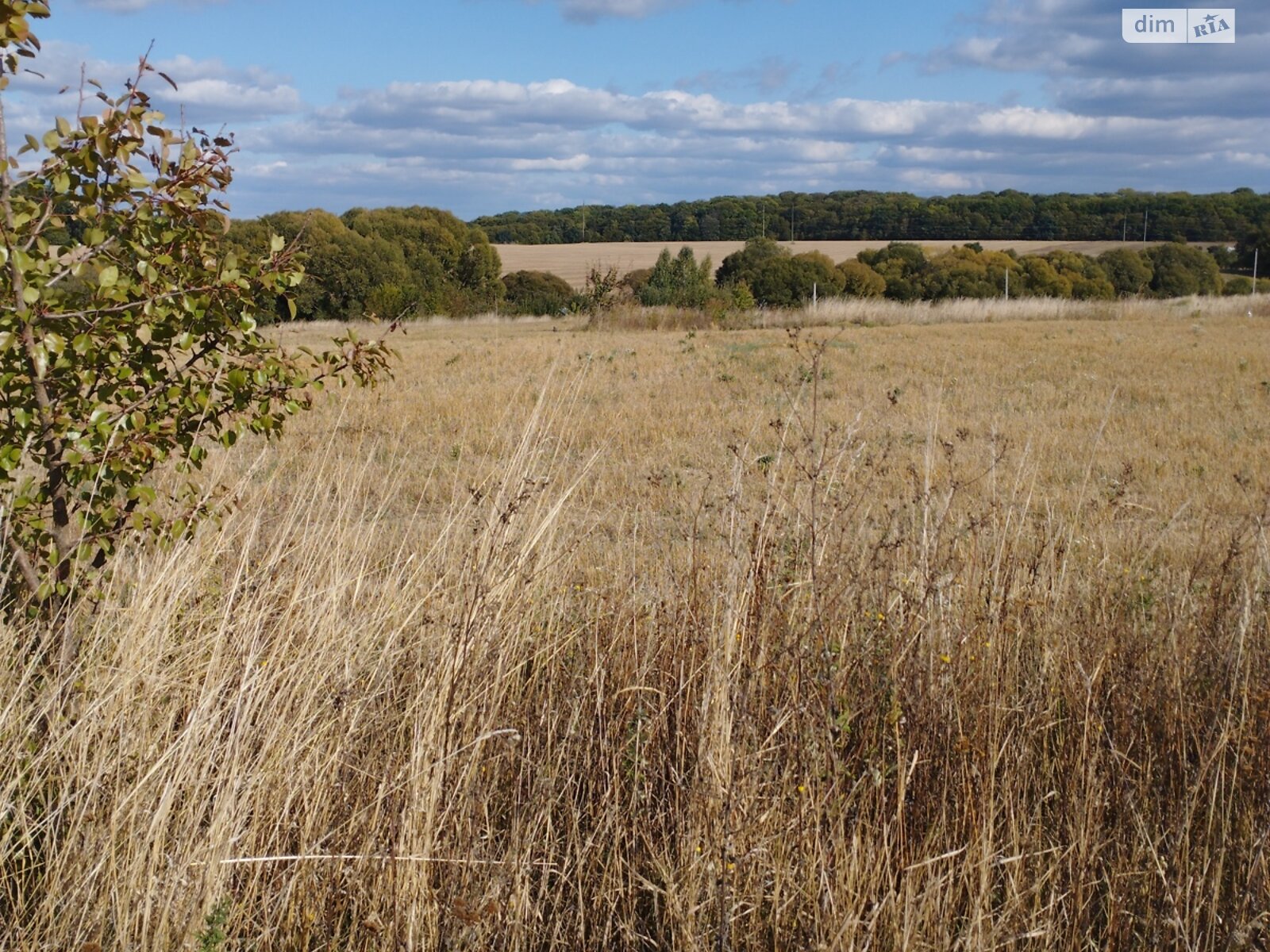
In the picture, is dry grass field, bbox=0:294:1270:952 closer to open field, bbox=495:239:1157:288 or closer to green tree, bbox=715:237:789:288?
green tree, bbox=715:237:789:288

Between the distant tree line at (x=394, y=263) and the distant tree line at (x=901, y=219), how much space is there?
19.1m

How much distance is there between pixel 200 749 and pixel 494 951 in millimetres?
899

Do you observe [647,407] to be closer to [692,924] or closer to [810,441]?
[810,441]

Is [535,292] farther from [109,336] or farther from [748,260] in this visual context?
[109,336]

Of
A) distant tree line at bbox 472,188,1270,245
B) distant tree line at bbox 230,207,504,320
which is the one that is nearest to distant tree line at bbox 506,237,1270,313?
distant tree line at bbox 230,207,504,320

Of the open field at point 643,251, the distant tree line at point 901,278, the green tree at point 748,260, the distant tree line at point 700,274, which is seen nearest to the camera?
the distant tree line at point 901,278

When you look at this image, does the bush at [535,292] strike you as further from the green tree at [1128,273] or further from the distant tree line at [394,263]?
the green tree at [1128,273]

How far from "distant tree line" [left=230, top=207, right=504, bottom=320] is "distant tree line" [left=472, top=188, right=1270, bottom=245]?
62.7 feet

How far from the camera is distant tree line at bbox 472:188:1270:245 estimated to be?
2400 inches

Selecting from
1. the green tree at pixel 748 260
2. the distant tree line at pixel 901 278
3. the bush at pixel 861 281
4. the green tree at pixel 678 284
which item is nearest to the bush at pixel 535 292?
the distant tree line at pixel 901 278

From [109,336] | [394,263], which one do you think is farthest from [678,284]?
[109,336]

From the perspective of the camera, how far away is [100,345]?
3035 mm

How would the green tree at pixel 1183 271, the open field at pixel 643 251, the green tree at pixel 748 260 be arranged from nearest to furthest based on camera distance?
the green tree at pixel 748 260
the green tree at pixel 1183 271
the open field at pixel 643 251

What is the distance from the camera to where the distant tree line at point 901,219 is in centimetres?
6097
